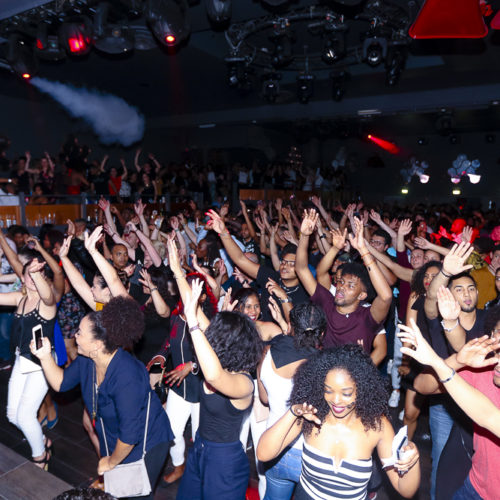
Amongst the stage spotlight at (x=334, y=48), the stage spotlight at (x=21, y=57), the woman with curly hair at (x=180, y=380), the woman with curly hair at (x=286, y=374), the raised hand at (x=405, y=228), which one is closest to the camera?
the woman with curly hair at (x=286, y=374)

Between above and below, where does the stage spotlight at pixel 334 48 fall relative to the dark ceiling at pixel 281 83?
below

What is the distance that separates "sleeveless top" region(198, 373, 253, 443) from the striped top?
41 cm

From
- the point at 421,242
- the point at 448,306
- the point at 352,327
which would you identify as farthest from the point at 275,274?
the point at 448,306

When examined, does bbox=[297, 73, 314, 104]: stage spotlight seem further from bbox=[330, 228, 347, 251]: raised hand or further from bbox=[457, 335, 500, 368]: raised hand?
bbox=[457, 335, 500, 368]: raised hand

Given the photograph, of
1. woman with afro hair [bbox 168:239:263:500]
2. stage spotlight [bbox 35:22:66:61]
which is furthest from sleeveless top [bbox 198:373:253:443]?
stage spotlight [bbox 35:22:66:61]

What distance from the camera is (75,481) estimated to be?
117 inches

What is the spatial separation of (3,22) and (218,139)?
1044 centimetres

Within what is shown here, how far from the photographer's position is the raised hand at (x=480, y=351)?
5.40 ft

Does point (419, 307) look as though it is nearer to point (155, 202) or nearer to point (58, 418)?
point (58, 418)

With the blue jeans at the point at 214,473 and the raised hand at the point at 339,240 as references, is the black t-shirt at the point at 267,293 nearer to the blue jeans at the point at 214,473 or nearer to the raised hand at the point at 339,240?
the raised hand at the point at 339,240

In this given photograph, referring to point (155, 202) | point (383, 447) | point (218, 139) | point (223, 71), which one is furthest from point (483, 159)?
point (383, 447)

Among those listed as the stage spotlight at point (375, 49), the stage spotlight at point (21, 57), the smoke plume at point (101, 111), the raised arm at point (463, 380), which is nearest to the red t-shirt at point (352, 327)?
the raised arm at point (463, 380)

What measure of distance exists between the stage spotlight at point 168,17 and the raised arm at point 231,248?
2.82 m

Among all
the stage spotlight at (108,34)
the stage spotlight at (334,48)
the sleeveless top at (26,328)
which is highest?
the stage spotlight at (334,48)
